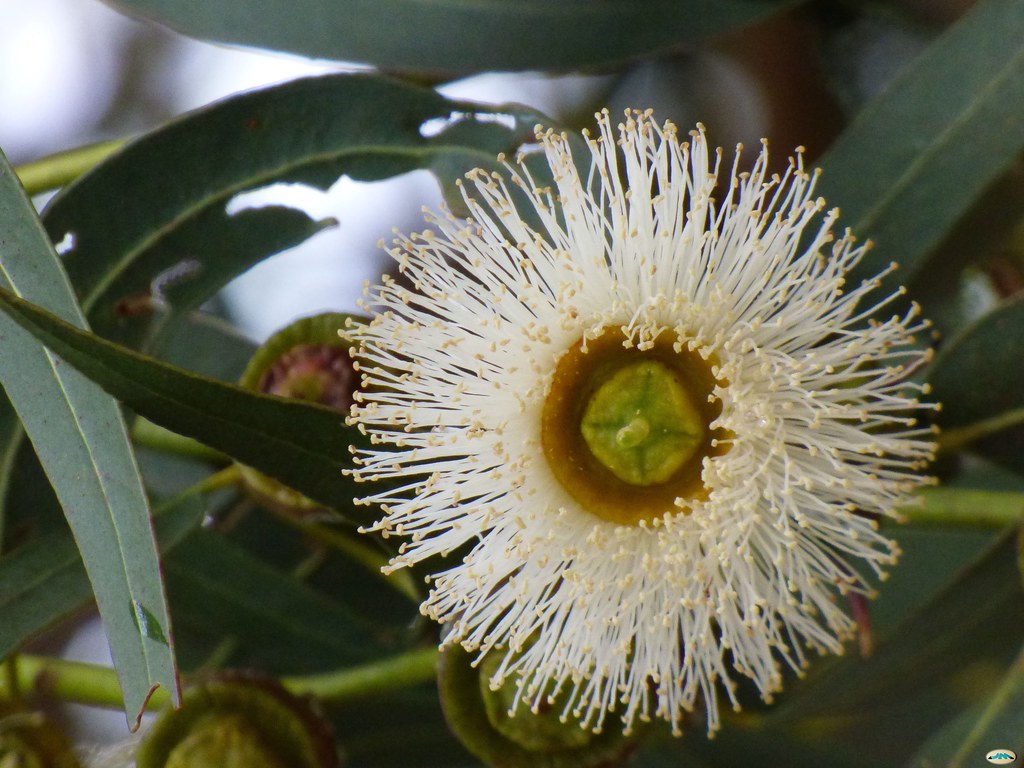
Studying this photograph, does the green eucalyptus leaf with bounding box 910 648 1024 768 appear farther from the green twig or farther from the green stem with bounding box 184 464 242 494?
the green stem with bounding box 184 464 242 494

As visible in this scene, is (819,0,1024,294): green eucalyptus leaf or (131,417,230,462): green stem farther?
(131,417,230,462): green stem

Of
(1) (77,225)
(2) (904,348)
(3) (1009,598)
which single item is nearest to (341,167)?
(1) (77,225)

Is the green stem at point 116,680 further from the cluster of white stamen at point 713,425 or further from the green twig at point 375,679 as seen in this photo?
the cluster of white stamen at point 713,425

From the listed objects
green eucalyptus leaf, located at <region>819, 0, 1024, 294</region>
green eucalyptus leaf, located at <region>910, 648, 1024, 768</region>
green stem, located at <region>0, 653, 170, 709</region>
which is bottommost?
green stem, located at <region>0, 653, 170, 709</region>

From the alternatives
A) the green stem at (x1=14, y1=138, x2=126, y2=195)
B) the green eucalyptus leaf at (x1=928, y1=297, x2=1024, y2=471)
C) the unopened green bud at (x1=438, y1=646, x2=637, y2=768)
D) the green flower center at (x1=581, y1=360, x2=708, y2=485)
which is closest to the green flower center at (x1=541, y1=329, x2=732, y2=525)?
the green flower center at (x1=581, y1=360, x2=708, y2=485)

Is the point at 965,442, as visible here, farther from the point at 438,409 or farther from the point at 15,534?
the point at 15,534

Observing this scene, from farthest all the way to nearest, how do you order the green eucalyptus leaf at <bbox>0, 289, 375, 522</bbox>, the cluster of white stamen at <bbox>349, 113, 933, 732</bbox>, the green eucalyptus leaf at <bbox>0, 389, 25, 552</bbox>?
1. the green eucalyptus leaf at <bbox>0, 389, 25, 552</bbox>
2. the cluster of white stamen at <bbox>349, 113, 933, 732</bbox>
3. the green eucalyptus leaf at <bbox>0, 289, 375, 522</bbox>
